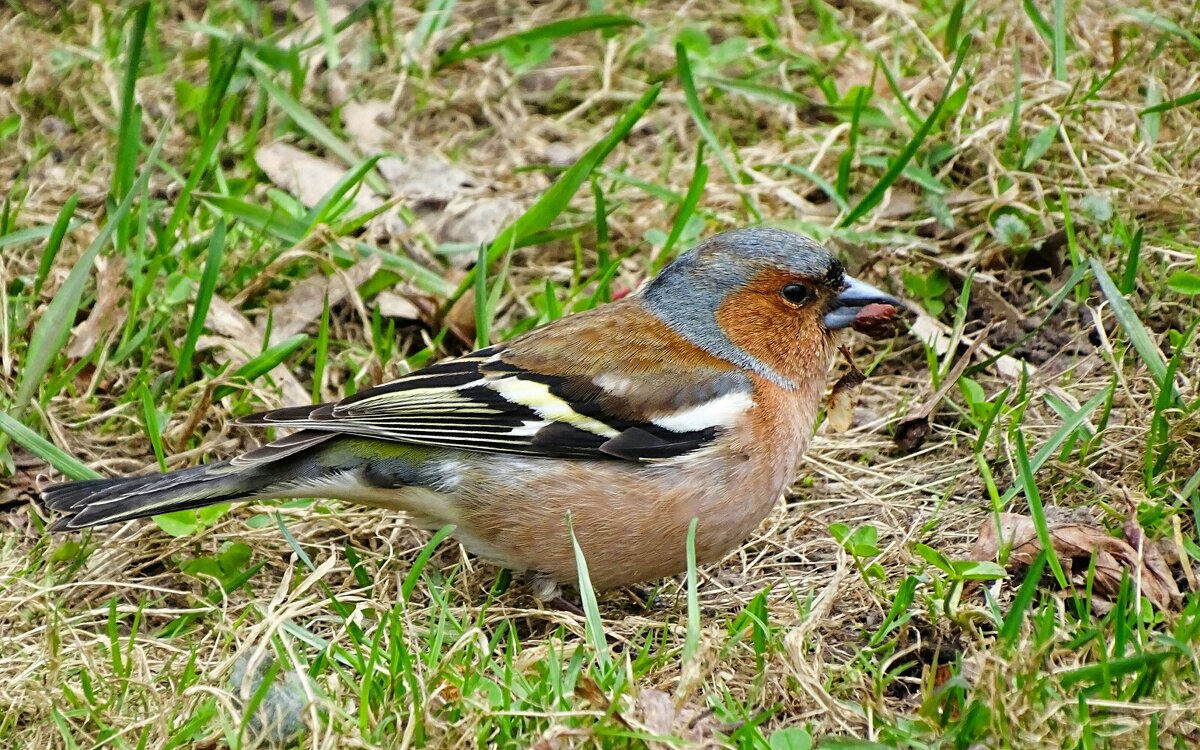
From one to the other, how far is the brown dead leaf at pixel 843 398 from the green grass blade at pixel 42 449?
93.0 inches

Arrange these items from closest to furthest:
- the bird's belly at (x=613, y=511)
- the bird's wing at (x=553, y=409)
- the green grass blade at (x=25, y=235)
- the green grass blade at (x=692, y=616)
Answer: the green grass blade at (x=692, y=616)
the bird's belly at (x=613, y=511)
the bird's wing at (x=553, y=409)
the green grass blade at (x=25, y=235)

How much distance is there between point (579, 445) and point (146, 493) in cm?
124

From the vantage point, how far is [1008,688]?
306 centimetres

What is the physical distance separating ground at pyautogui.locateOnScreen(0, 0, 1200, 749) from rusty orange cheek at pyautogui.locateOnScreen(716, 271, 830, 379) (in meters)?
0.39

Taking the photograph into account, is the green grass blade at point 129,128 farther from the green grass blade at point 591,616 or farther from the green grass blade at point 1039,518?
the green grass blade at point 1039,518

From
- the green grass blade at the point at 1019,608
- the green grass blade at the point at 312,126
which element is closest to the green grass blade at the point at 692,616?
the green grass blade at the point at 1019,608

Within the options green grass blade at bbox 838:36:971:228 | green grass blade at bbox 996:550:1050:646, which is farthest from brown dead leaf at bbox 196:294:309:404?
green grass blade at bbox 996:550:1050:646

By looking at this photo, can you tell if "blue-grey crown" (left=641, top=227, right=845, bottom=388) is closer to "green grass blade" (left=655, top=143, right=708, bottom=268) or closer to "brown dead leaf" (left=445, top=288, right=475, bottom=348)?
"green grass blade" (left=655, top=143, right=708, bottom=268)

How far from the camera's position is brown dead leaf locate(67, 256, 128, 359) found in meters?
4.79

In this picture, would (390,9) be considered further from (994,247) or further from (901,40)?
(994,247)

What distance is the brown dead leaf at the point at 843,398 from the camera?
4566 mm

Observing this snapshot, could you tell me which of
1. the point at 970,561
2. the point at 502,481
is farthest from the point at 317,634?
the point at 970,561

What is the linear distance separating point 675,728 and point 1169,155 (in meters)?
3.35

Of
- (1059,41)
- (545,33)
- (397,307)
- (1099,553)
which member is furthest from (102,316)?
(1059,41)
